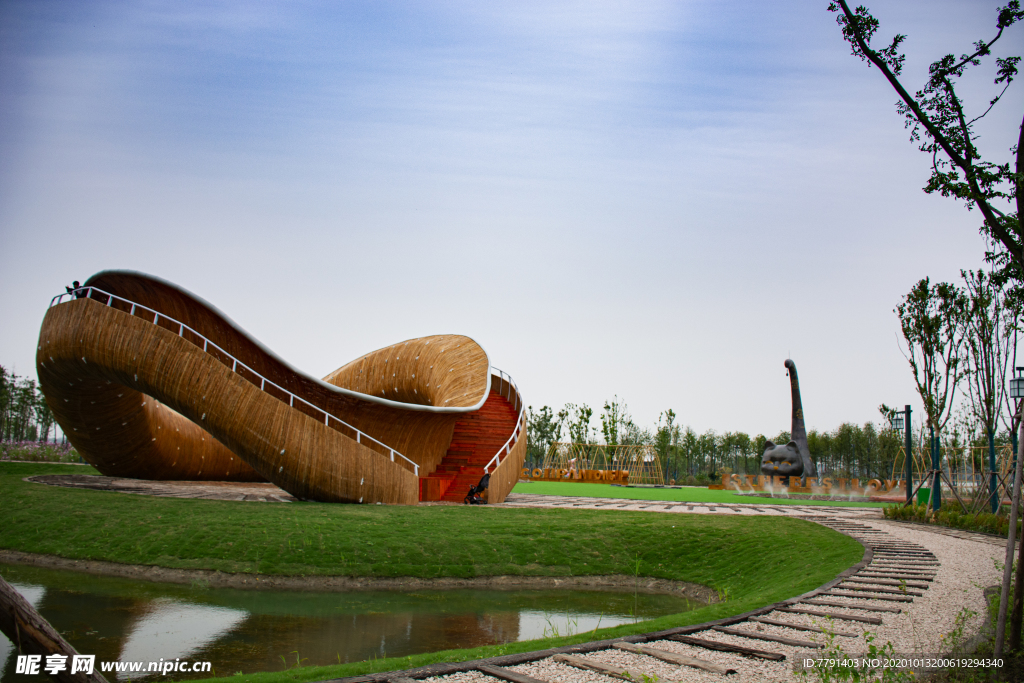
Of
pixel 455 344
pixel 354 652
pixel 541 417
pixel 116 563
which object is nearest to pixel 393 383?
pixel 455 344

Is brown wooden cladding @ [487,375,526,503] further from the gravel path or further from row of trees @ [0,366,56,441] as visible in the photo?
row of trees @ [0,366,56,441]

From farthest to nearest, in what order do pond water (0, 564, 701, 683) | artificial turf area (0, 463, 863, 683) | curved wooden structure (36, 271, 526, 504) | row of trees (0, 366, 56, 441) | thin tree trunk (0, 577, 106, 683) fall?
row of trees (0, 366, 56, 441)
curved wooden structure (36, 271, 526, 504)
artificial turf area (0, 463, 863, 683)
pond water (0, 564, 701, 683)
thin tree trunk (0, 577, 106, 683)

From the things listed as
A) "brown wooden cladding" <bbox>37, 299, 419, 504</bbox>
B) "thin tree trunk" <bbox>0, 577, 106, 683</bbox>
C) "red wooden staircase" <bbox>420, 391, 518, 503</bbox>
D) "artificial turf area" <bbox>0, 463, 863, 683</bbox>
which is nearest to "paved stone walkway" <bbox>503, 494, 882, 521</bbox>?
"red wooden staircase" <bbox>420, 391, 518, 503</bbox>

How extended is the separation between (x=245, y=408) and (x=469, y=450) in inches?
320

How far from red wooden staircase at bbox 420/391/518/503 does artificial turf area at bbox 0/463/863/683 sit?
4.78 metres

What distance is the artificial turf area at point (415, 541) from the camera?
1035 centimetres

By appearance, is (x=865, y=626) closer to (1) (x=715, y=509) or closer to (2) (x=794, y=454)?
(1) (x=715, y=509)

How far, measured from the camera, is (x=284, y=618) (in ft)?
26.9

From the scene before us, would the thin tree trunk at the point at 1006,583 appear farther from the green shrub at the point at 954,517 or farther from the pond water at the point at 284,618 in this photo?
the green shrub at the point at 954,517

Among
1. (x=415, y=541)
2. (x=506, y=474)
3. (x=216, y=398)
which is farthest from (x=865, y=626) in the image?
(x=506, y=474)

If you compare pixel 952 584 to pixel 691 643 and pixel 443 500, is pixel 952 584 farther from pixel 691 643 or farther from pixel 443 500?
pixel 443 500

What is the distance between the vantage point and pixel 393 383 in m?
24.6

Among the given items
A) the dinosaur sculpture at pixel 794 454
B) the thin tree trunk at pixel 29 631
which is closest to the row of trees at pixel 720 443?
the dinosaur sculpture at pixel 794 454

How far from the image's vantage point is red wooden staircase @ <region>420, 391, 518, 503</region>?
18391 mm
